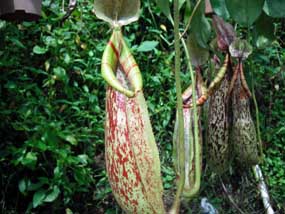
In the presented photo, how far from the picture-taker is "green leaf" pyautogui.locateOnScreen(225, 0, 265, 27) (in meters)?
0.82

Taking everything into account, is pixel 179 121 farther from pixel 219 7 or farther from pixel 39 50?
pixel 39 50

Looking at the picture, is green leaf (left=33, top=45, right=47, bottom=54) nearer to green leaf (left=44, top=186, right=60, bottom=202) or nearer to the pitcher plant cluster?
green leaf (left=44, top=186, right=60, bottom=202)

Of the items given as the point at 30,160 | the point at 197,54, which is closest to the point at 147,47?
the point at 30,160

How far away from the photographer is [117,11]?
2.73 feet

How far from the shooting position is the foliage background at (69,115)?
1.95m

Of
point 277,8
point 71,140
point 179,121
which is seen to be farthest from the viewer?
point 71,140

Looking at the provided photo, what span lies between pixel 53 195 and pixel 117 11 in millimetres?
1203

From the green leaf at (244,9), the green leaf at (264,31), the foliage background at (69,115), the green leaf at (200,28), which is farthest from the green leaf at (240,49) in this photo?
the green leaf at (244,9)

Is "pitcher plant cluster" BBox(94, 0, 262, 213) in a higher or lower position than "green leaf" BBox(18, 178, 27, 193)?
higher

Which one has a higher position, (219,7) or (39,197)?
(219,7)

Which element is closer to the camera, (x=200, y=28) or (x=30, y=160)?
(x=200, y=28)

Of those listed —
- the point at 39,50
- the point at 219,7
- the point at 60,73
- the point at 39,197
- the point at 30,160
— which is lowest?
the point at 39,197

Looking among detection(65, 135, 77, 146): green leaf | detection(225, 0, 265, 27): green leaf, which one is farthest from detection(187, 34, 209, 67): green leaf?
detection(65, 135, 77, 146): green leaf

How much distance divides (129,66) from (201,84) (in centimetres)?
46
